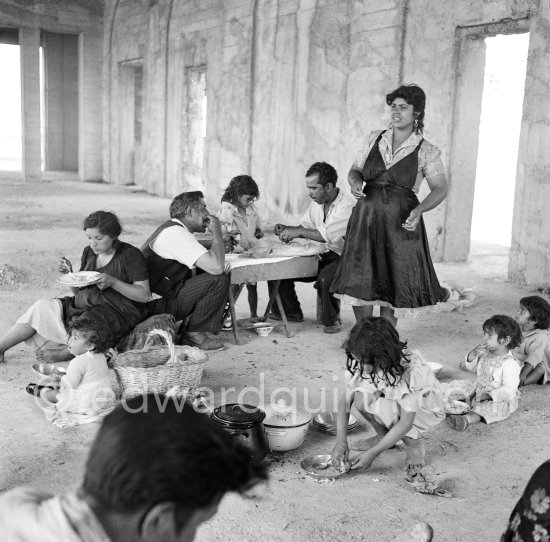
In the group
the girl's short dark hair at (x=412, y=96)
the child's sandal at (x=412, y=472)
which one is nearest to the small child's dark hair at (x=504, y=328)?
the child's sandal at (x=412, y=472)

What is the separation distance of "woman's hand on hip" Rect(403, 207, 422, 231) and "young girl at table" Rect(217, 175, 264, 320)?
1519 millimetres

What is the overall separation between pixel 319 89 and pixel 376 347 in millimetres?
8191

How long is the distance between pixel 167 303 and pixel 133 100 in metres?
14.5

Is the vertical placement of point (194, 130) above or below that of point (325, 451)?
above

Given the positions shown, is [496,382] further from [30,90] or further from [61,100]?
[61,100]

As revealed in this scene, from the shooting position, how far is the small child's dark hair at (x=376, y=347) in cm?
345

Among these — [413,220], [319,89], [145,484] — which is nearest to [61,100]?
[319,89]

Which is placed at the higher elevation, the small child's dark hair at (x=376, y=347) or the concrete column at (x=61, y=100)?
the concrete column at (x=61, y=100)

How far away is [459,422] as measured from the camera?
4.31 meters

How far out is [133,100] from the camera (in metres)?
19.1

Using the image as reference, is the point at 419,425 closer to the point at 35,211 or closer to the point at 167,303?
the point at 167,303

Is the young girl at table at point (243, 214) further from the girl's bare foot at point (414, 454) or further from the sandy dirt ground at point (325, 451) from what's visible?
the girl's bare foot at point (414, 454)

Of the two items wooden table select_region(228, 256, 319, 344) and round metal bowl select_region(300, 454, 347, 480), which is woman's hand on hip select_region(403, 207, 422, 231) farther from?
round metal bowl select_region(300, 454, 347, 480)

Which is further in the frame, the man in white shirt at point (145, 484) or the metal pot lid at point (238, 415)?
the metal pot lid at point (238, 415)
